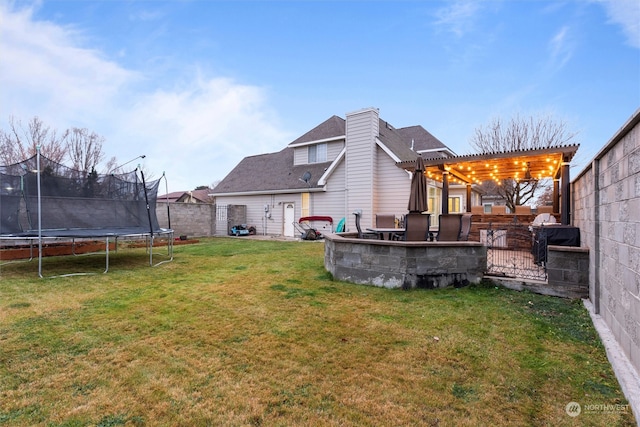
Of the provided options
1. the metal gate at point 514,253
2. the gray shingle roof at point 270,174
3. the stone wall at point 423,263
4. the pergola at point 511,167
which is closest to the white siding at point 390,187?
the pergola at point 511,167

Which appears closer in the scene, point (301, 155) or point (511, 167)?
point (511, 167)

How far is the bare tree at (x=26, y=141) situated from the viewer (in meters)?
17.7

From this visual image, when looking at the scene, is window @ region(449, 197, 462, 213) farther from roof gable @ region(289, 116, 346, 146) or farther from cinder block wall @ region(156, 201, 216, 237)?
cinder block wall @ region(156, 201, 216, 237)

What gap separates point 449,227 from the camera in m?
6.63

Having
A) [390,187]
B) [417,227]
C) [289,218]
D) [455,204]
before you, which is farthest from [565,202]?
[289,218]

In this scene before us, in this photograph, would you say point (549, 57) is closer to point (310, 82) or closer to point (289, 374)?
point (310, 82)

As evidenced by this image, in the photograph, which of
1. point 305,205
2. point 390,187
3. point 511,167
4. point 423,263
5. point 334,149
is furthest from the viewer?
point 334,149

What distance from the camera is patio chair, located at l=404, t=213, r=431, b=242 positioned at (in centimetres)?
658

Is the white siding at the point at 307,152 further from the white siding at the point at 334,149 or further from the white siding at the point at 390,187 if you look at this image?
the white siding at the point at 390,187

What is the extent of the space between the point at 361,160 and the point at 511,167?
231 inches

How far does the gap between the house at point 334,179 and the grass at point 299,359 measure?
8.90 metres

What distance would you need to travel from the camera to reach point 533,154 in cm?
889

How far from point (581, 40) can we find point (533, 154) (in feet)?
19.2

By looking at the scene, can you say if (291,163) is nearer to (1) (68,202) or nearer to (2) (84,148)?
(1) (68,202)
